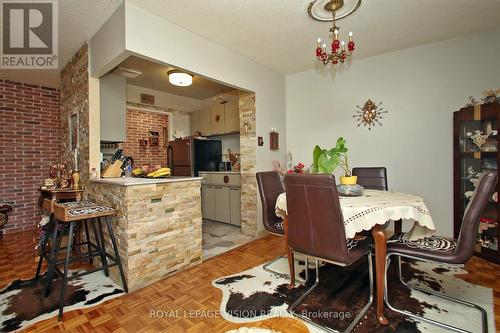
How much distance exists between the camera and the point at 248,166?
3764mm

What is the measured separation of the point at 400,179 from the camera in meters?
3.40

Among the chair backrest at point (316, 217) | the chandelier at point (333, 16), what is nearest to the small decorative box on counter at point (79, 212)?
the chair backrest at point (316, 217)

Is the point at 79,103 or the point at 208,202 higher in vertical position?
the point at 79,103

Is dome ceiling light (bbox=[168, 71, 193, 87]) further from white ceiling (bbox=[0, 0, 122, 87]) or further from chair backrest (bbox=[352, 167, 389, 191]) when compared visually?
chair backrest (bbox=[352, 167, 389, 191])

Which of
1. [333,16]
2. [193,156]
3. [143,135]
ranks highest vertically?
[333,16]

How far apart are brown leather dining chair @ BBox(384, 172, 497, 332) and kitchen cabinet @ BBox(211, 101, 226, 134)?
376 cm

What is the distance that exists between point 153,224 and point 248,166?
1.84 metres

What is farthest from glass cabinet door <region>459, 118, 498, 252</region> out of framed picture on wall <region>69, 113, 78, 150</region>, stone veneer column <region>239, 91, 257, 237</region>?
framed picture on wall <region>69, 113, 78, 150</region>

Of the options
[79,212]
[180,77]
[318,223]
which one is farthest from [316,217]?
[180,77]

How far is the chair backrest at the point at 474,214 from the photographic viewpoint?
57.5 inches

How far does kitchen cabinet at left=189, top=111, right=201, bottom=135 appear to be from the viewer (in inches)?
214

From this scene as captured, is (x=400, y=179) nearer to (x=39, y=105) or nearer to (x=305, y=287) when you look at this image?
(x=305, y=287)

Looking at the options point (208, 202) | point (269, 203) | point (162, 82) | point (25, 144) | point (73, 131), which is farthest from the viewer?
point (208, 202)

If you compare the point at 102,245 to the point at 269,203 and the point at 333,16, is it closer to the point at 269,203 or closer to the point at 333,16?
the point at 269,203
